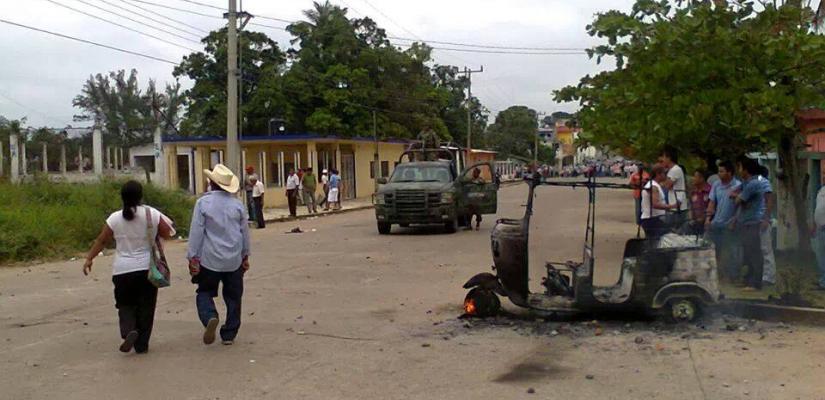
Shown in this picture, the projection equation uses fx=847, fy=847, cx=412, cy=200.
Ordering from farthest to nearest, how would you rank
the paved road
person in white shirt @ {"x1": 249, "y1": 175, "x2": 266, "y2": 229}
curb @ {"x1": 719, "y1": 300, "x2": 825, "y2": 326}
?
person in white shirt @ {"x1": 249, "y1": 175, "x2": 266, "y2": 229}
curb @ {"x1": 719, "y1": 300, "x2": 825, "y2": 326}
the paved road

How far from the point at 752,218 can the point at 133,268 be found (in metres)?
7.29

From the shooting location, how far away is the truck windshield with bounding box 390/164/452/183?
21.5 m

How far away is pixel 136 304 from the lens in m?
7.69

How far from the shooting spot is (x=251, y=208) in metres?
25.1

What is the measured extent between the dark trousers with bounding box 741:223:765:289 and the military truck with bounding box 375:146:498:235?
9566 millimetres

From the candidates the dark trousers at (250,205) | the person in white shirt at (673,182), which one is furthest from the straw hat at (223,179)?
the dark trousers at (250,205)

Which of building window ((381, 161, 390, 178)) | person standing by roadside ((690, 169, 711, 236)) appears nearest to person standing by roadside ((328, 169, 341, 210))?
building window ((381, 161, 390, 178))

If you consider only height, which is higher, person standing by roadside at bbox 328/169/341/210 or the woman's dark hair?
the woman's dark hair

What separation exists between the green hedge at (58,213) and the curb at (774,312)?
12839 millimetres

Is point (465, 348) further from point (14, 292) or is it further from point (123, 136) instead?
point (123, 136)

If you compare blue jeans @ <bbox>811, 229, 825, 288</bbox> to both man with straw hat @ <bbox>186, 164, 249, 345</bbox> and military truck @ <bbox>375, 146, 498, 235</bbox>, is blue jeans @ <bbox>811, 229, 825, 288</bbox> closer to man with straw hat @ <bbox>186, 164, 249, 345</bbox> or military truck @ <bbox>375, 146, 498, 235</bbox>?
man with straw hat @ <bbox>186, 164, 249, 345</bbox>

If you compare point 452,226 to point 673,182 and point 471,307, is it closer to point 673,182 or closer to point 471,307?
point 673,182

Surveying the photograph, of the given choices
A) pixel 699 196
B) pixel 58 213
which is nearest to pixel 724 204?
pixel 699 196

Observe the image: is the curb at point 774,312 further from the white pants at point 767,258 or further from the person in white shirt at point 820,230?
the white pants at point 767,258
